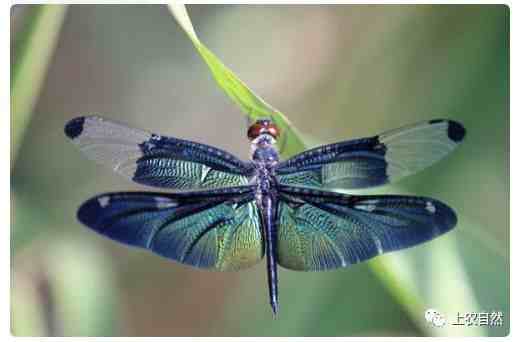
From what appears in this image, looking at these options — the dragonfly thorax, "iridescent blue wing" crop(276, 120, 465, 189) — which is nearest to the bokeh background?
"iridescent blue wing" crop(276, 120, 465, 189)

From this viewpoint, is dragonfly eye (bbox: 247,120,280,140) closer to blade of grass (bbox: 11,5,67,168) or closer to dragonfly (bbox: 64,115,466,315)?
dragonfly (bbox: 64,115,466,315)

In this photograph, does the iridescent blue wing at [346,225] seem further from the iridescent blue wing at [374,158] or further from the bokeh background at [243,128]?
the bokeh background at [243,128]

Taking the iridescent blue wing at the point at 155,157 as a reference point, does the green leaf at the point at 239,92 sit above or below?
above

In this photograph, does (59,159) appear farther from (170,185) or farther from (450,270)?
(450,270)

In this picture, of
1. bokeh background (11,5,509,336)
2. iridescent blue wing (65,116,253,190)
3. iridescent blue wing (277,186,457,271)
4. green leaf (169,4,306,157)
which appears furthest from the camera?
bokeh background (11,5,509,336)

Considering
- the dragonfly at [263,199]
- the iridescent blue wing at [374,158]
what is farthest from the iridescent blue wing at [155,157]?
the iridescent blue wing at [374,158]
